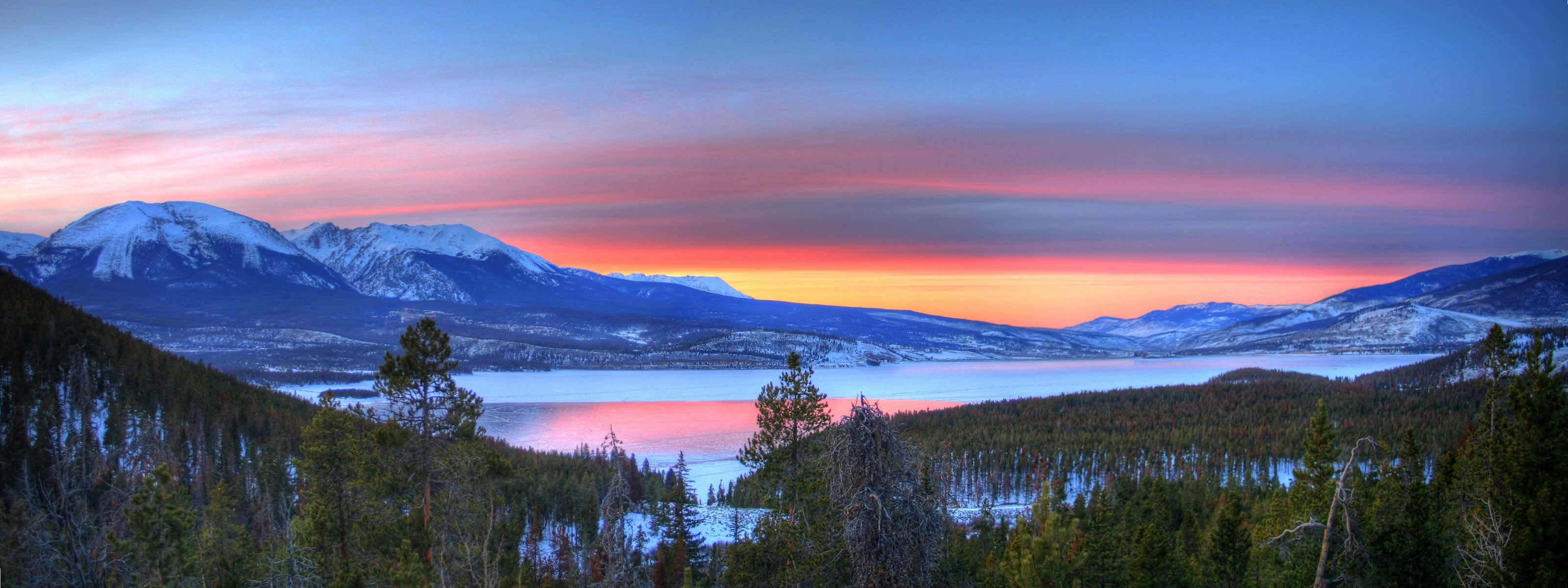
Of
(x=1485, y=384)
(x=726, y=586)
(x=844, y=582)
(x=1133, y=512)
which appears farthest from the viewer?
(x=1133, y=512)

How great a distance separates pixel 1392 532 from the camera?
19.4 metres

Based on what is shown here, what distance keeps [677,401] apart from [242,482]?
276ft

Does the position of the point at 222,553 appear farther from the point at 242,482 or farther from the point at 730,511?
the point at 730,511

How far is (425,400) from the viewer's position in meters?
19.8

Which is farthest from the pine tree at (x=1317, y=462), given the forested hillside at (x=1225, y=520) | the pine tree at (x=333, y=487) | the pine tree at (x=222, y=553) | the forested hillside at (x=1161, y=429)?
the forested hillside at (x=1161, y=429)

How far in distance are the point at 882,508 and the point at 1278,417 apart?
97690 millimetres

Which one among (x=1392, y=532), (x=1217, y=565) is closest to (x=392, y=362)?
(x=1217, y=565)

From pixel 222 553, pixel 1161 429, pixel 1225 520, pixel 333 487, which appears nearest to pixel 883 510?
pixel 1225 520

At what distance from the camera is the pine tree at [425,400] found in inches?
750

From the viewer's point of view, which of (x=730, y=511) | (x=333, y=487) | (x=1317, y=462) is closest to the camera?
(x=1317, y=462)

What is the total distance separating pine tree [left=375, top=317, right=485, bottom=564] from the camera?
19047 millimetres

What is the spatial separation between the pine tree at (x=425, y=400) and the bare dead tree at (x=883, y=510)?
1204 cm

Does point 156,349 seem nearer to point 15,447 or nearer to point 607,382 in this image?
point 15,447

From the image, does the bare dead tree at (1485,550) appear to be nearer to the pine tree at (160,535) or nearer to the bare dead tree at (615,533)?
A: the bare dead tree at (615,533)
